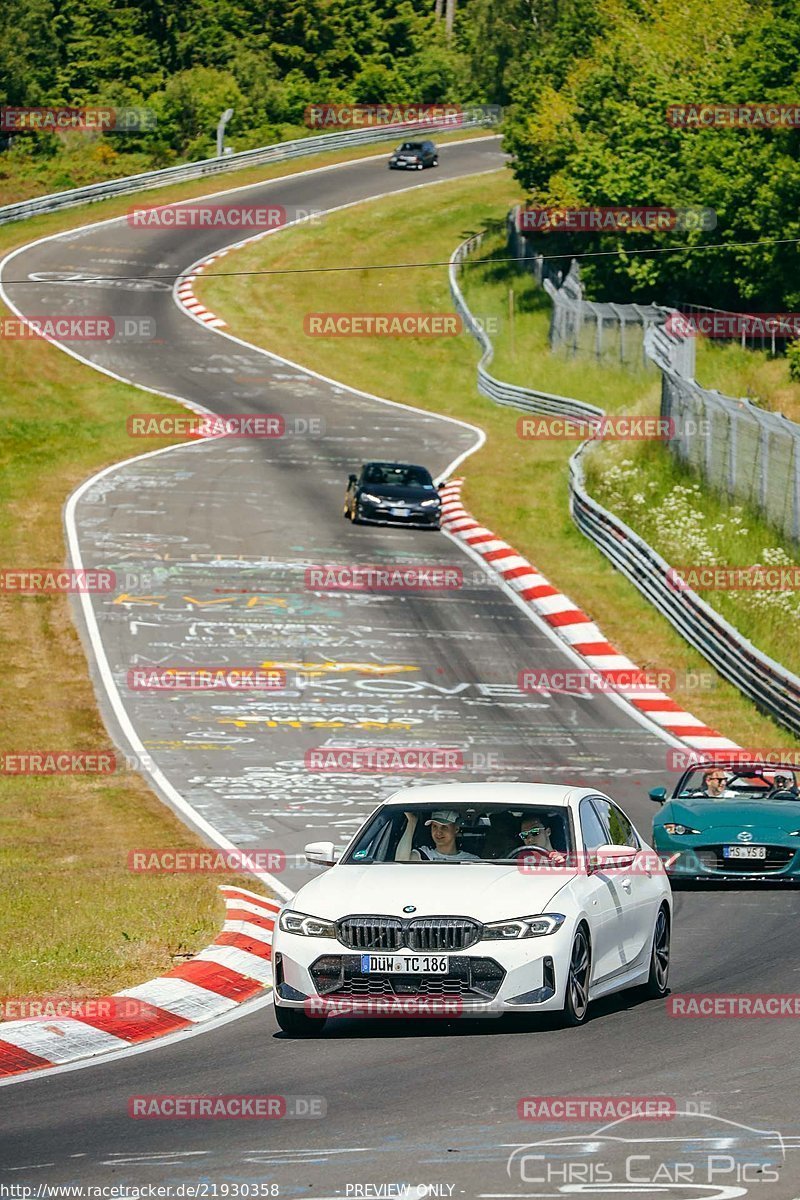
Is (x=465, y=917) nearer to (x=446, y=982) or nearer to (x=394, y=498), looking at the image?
(x=446, y=982)

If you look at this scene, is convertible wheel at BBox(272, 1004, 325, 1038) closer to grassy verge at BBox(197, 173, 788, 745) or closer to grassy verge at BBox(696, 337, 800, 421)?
grassy verge at BBox(197, 173, 788, 745)

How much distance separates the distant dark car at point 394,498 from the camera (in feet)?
140

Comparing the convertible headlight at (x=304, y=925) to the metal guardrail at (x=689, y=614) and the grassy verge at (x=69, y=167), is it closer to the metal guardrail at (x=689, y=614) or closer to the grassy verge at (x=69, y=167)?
the metal guardrail at (x=689, y=614)

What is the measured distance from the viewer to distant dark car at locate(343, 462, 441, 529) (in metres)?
42.8

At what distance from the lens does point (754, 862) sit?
1892 cm

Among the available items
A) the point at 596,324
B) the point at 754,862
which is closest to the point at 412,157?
the point at 596,324

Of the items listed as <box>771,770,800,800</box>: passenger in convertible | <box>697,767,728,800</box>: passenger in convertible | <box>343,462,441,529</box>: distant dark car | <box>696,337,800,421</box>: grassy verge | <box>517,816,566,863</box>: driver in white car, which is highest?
<box>517,816,566,863</box>: driver in white car

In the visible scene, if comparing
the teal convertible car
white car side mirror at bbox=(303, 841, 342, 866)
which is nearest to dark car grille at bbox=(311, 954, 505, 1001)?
white car side mirror at bbox=(303, 841, 342, 866)

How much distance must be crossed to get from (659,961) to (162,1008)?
3373 mm

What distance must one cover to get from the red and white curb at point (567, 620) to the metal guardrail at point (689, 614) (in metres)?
1.13

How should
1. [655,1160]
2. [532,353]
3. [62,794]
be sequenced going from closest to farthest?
[655,1160], [62,794], [532,353]

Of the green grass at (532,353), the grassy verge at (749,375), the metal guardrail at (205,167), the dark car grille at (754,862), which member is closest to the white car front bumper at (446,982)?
the dark car grille at (754,862)

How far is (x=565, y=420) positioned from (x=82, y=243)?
2875cm

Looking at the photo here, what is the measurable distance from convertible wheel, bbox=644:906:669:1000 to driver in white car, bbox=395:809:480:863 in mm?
1546
